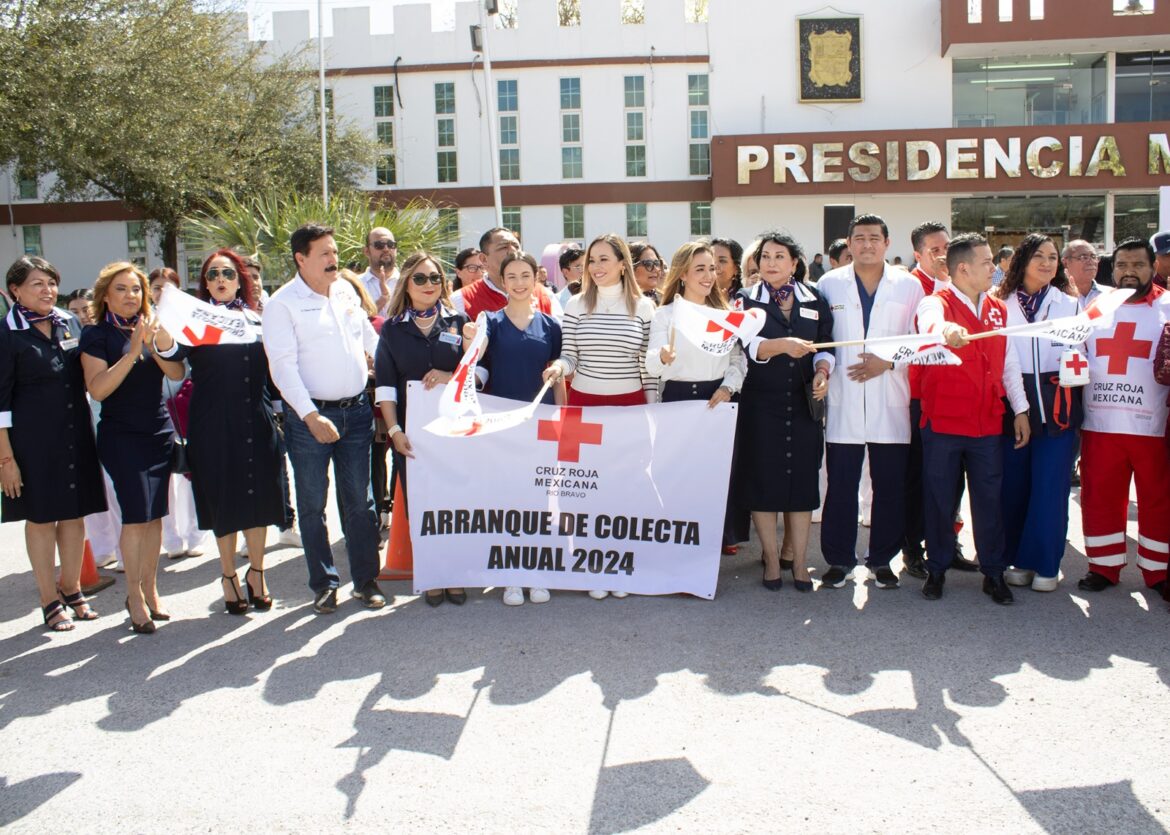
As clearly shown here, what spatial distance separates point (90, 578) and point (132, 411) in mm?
1473

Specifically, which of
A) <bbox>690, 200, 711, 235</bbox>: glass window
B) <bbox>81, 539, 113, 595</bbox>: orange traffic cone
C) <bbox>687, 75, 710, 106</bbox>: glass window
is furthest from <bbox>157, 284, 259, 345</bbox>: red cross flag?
<bbox>687, 75, 710, 106</bbox>: glass window

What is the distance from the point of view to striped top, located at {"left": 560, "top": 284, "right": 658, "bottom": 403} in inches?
213

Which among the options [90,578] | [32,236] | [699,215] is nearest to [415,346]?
[90,578]

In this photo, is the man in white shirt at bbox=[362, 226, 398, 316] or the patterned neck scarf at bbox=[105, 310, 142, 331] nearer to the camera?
the patterned neck scarf at bbox=[105, 310, 142, 331]

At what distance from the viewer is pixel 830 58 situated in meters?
23.5

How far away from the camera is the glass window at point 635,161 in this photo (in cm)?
2514

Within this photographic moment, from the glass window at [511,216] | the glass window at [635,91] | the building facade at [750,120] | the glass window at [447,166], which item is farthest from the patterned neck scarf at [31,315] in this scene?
the glass window at [635,91]

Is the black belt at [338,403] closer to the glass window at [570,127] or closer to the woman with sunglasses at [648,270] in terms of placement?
the woman with sunglasses at [648,270]

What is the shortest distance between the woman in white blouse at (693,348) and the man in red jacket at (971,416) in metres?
1.05

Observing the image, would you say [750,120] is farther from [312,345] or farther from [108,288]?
[108,288]

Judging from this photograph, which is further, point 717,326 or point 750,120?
point 750,120

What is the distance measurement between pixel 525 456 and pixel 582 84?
21689 millimetres

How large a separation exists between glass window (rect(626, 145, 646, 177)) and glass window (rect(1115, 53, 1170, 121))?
37.5 ft

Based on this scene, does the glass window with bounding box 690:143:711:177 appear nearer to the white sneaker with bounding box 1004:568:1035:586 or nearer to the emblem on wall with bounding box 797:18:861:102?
the emblem on wall with bounding box 797:18:861:102
